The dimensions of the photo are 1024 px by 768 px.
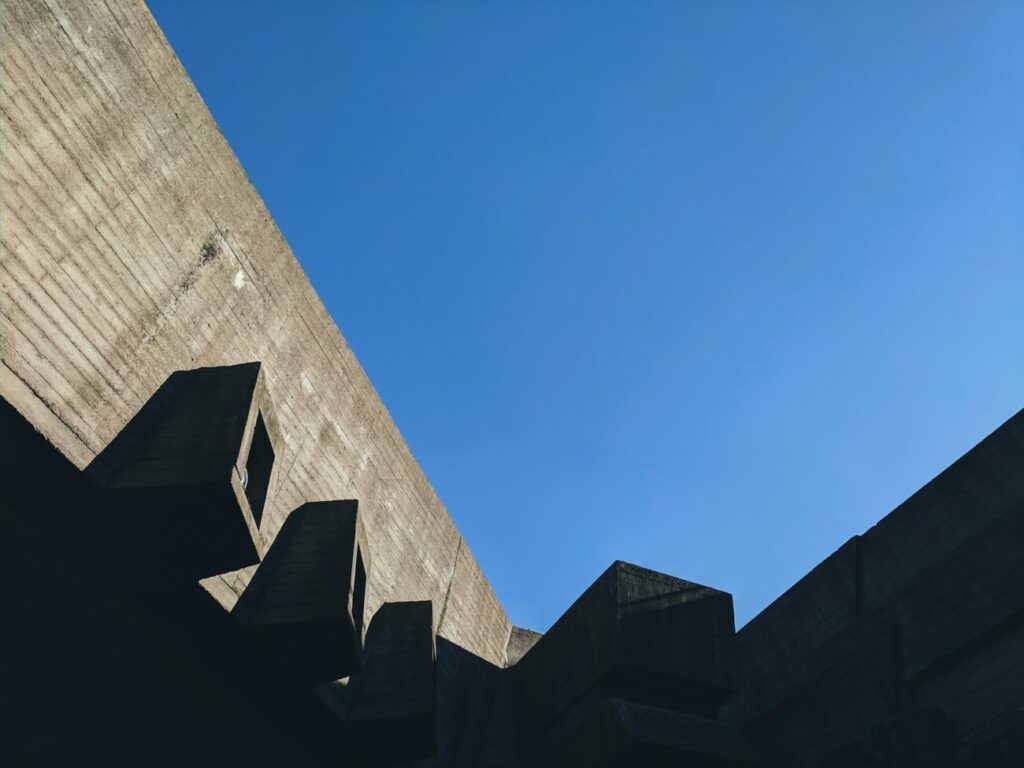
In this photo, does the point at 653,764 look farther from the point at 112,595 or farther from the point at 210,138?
the point at 210,138

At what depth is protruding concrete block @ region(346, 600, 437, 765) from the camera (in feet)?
29.8

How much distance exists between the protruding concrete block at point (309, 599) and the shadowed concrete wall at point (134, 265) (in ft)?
0.98

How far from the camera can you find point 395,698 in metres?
9.31

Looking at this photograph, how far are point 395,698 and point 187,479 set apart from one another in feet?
14.1

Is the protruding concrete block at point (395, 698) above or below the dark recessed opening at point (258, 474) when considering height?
below

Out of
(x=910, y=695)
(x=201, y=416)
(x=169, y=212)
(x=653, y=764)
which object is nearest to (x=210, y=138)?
(x=169, y=212)

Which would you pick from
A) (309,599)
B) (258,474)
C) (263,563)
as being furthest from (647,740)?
(258,474)

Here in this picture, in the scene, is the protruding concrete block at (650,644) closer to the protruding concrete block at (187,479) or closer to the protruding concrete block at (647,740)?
the protruding concrete block at (647,740)

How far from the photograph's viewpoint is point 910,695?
10.9 meters

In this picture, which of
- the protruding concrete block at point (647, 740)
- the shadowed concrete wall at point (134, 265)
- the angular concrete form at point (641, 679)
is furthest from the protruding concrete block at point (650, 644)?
the shadowed concrete wall at point (134, 265)

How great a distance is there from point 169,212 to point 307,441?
3.06 m

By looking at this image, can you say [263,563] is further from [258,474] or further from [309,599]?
[258,474]

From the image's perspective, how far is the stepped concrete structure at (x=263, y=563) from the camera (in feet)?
20.9

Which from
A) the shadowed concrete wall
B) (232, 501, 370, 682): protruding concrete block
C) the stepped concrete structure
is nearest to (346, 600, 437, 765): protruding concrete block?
the stepped concrete structure
